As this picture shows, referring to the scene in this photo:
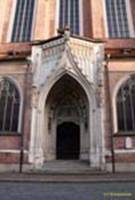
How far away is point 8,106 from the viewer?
1539 centimetres

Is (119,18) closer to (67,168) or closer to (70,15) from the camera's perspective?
(70,15)

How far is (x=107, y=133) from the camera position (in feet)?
46.1

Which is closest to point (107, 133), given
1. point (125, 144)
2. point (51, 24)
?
point (125, 144)

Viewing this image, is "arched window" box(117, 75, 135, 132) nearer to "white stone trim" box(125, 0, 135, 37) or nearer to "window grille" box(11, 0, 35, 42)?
"white stone trim" box(125, 0, 135, 37)

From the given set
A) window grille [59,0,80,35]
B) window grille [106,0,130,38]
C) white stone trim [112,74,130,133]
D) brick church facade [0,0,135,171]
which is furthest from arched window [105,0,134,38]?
white stone trim [112,74,130,133]

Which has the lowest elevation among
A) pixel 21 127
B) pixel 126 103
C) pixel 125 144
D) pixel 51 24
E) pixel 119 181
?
pixel 119 181

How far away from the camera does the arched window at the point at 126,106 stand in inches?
568

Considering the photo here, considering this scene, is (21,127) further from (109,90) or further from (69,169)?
(109,90)

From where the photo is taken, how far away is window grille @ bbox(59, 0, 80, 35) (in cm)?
1962

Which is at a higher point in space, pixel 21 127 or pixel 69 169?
pixel 21 127

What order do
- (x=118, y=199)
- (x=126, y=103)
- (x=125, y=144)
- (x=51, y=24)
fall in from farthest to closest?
(x=51, y=24) → (x=126, y=103) → (x=125, y=144) → (x=118, y=199)

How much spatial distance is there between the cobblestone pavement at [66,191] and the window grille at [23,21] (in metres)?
12.8

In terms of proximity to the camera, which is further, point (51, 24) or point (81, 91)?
point (51, 24)

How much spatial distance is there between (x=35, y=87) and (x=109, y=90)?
4285 mm
